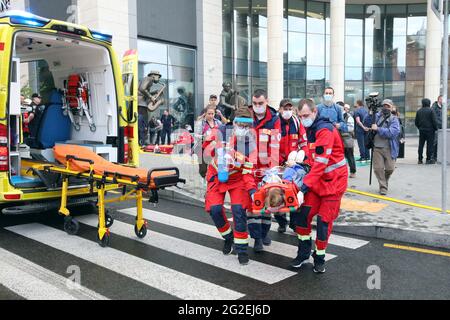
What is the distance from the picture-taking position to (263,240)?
230 inches

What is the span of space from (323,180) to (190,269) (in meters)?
1.69

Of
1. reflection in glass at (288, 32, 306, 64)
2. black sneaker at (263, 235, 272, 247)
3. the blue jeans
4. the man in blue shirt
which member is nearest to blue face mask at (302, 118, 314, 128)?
black sneaker at (263, 235, 272, 247)

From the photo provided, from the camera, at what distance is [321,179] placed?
4.69 metres

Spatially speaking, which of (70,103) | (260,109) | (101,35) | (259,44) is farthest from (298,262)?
(259,44)

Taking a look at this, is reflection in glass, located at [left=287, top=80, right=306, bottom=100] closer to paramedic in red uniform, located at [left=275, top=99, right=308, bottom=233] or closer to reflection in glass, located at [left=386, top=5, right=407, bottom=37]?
reflection in glass, located at [left=386, top=5, right=407, bottom=37]

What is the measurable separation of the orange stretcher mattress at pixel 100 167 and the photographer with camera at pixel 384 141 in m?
4.43

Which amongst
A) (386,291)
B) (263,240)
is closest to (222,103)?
(263,240)

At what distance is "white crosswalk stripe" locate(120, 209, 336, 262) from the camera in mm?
5605

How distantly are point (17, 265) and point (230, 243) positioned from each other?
2370mm

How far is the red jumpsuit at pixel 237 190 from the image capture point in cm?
507

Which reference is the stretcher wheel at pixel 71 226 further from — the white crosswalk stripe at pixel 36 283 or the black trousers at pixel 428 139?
the black trousers at pixel 428 139

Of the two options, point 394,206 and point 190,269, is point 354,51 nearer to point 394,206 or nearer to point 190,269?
point 394,206

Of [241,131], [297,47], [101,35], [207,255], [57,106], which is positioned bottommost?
[207,255]

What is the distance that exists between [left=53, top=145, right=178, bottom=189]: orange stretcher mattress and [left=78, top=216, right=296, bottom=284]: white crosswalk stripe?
952 millimetres
